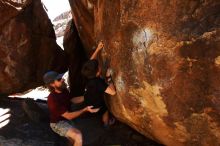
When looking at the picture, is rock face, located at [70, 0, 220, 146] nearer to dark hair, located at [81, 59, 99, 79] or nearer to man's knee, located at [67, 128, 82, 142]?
dark hair, located at [81, 59, 99, 79]

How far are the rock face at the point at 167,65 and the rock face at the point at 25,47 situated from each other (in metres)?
4.12

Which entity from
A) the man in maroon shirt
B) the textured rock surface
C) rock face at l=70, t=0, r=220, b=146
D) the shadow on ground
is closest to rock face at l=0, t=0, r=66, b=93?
the shadow on ground

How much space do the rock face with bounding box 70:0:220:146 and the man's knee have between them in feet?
2.73

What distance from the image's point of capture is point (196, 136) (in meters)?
6.29

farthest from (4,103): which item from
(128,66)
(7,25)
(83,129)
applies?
Answer: (128,66)

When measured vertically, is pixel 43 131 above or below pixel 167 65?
below

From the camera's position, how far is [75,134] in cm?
734

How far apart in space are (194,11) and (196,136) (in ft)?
5.91

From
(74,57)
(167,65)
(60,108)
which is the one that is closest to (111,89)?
(60,108)

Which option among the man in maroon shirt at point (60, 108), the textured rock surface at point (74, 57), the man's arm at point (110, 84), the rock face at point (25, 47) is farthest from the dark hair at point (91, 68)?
the rock face at point (25, 47)

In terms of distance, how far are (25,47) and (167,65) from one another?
227 inches

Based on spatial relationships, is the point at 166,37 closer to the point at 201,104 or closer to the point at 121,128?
the point at 201,104

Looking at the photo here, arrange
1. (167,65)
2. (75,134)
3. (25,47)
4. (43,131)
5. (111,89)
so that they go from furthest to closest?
(25,47) → (43,131) → (111,89) → (75,134) → (167,65)

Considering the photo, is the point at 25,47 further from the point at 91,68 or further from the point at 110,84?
the point at 110,84
